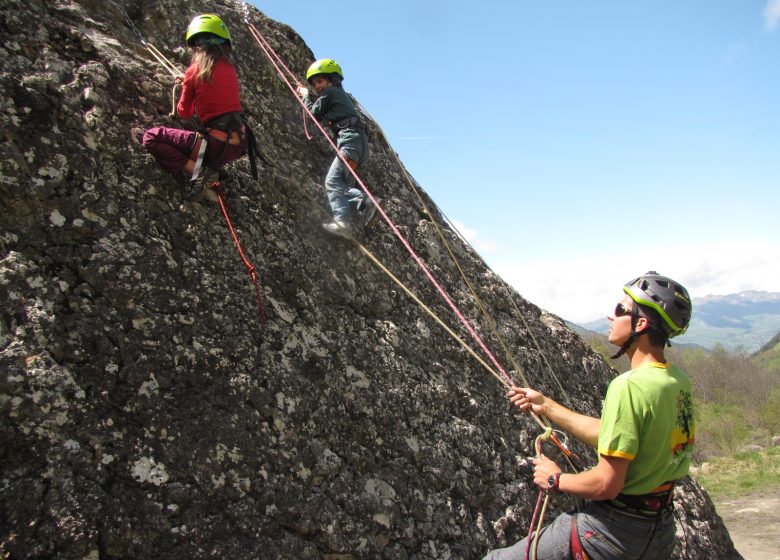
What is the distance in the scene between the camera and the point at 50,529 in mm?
2803

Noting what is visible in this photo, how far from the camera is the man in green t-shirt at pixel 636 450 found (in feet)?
9.11

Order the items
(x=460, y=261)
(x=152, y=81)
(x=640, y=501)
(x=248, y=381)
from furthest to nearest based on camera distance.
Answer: (x=460, y=261) → (x=152, y=81) → (x=248, y=381) → (x=640, y=501)

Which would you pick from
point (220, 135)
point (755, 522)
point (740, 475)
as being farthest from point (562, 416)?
point (740, 475)

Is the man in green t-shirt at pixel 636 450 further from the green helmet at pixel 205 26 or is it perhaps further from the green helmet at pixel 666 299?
the green helmet at pixel 205 26

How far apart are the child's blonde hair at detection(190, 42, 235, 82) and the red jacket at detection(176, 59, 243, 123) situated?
0.03 metres

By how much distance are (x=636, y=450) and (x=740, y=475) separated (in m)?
22.2

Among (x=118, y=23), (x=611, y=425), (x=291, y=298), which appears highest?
(x=118, y=23)

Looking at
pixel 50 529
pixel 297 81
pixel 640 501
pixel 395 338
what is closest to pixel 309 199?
pixel 395 338

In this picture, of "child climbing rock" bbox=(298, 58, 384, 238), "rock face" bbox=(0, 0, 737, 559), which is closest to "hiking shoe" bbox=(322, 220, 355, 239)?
"child climbing rock" bbox=(298, 58, 384, 238)

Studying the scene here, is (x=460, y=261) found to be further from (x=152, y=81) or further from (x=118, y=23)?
(x=118, y=23)

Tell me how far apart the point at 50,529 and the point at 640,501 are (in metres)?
3.25

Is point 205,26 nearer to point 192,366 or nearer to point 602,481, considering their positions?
point 192,366

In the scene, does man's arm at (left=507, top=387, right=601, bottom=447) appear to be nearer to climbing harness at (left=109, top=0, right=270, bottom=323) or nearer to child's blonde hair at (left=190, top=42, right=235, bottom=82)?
climbing harness at (left=109, top=0, right=270, bottom=323)

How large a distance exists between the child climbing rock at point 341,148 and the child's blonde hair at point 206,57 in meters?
1.67
